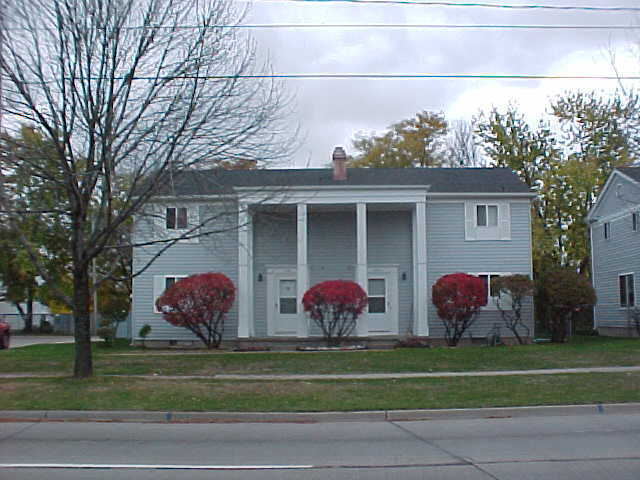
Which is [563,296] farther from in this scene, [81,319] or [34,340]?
[34,340]

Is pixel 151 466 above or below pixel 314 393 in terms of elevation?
below

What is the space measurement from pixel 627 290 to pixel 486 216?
775 centimetres

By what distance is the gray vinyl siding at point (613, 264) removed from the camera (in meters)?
30.8

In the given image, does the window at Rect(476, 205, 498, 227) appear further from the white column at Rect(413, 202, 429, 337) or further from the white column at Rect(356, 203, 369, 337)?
the white column at Rect(356, 203, 369, 337)

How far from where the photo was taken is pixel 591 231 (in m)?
35.6

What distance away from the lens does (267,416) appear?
13008 mm

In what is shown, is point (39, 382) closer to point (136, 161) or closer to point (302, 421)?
point (136, 161)

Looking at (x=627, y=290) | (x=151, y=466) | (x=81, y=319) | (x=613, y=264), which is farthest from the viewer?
(x=613, y=264)

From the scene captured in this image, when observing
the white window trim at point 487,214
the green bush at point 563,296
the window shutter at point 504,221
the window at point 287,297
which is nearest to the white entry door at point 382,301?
the window at point 287,297

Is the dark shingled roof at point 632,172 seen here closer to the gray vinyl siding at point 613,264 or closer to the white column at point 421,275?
the gray vinyl siding at point 613,264

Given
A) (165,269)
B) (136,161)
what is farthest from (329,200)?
(136,161)

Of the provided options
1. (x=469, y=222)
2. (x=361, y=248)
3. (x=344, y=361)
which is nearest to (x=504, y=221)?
(x=469, y=222)

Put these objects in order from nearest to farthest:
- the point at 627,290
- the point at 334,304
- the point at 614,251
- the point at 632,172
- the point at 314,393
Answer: the point at 314,393, the point at 334,304, the point at 632,172, the point at 627,290, the point at 614,251

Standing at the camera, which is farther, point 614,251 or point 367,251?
point 614,251
